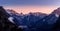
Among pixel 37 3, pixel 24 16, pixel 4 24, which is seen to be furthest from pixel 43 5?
pixel 4 24

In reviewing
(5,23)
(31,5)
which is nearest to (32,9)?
(31,5)

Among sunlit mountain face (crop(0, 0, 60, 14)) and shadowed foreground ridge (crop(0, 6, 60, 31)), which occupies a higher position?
sunlit mountain face (crop(0, 0, 60, 14))

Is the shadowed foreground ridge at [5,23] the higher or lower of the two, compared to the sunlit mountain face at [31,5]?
lower

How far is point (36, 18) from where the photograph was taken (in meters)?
1.01

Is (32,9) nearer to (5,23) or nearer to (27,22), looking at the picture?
(27,22)

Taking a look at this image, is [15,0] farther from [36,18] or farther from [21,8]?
[36,18]

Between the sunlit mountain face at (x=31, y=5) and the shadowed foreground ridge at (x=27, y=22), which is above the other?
the sunlit mountain face at (x=31, y=5)

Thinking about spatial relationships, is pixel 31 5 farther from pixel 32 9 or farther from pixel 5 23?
pixel 5 23

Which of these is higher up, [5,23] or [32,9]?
[32,9]

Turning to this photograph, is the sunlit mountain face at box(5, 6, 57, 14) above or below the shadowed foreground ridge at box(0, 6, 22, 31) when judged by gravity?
above

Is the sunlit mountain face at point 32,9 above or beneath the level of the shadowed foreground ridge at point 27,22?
above

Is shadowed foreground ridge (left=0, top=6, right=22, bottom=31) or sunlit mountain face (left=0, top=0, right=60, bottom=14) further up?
sunlit mountain face (left=0, top=0, right=60, bottom=14)

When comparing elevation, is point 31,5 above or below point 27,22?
above

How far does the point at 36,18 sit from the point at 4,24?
0.98 feet
